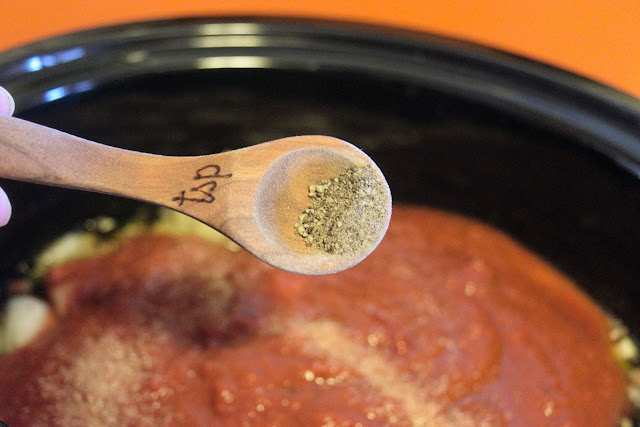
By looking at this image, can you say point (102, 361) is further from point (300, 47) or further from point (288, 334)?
point (300, 47)

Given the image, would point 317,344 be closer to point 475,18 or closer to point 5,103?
point 5,103

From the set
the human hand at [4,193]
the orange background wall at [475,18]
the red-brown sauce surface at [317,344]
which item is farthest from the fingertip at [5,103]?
the orange background wall at [475,18]

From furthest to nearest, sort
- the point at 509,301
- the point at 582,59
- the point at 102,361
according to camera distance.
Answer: the point at 582,59 < the point at 509,301 < the point at 102,361

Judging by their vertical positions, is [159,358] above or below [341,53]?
below

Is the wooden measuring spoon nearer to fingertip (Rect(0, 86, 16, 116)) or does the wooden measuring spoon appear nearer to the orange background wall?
fingertip (Rect(0, 86, 16, 116))

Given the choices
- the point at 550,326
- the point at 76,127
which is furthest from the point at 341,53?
the point at 550,326

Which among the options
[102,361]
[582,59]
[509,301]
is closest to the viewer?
[102,361]

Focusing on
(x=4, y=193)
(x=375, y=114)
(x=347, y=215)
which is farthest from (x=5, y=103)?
(x=375, y=114)

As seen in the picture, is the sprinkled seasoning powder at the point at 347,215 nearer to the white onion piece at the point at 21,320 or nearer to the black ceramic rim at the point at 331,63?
the black ceramic rim at the point at 331,63
